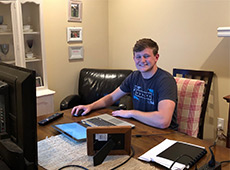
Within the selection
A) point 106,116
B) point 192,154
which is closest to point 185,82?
point 106,116

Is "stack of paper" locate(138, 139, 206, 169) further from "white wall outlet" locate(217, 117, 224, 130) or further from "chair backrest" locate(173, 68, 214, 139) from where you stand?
"white wall outlet" locate(217, 117, 224, 130)

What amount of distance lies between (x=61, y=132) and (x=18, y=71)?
625mm

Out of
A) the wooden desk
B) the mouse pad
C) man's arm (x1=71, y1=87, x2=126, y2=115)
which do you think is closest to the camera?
the wooden desk

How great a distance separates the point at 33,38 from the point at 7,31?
1.05 ft

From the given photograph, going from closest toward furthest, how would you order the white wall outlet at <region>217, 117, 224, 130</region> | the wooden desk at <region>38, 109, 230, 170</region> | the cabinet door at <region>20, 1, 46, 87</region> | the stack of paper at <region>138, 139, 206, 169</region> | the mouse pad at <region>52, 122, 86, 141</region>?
the stack of paper at <region>138, 139, 206, 169</region>
the wooden desk at <region>38, 109, 230, 170</region>
the mouse pad at <region>52, 122, 86, 141</region>
the white wall outlet at <region>217, 117, 224, 130</region>
the cabinet door at <region>20, 1, 46, 87</region>

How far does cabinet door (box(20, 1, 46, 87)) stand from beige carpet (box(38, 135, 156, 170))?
1703 millimetres

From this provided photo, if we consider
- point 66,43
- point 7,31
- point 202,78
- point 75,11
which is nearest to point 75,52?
point 66,43

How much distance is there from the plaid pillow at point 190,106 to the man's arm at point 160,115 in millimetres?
318

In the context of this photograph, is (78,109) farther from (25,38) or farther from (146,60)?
(25,38)

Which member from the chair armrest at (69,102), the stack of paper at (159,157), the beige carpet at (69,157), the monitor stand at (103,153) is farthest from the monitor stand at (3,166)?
the chair armrest at (69,102)

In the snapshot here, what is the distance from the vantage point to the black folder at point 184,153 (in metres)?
1.17

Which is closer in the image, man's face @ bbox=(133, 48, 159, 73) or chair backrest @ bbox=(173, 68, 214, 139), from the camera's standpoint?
man's face @ bbox=(133, 48, 159, 73)

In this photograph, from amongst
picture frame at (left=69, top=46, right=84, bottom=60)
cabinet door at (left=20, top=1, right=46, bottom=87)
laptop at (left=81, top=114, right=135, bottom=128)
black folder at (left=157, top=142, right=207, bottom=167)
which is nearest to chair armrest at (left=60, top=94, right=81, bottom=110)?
cabinet door at (left=20, top=1, right=46, bottom=87)

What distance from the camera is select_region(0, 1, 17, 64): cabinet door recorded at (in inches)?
104
